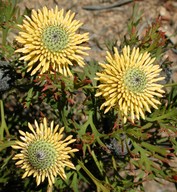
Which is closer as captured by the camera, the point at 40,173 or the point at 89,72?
the point at 40,173

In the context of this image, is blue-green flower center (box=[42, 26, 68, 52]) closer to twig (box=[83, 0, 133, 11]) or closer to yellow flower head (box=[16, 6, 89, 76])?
yellow flower head (box=[16, 6, 89, 76])

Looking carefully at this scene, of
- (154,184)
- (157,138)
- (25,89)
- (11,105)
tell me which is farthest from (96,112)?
(154,184)

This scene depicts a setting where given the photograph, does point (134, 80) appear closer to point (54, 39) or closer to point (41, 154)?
point (54, 39)

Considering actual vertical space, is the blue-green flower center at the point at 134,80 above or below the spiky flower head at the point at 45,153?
above

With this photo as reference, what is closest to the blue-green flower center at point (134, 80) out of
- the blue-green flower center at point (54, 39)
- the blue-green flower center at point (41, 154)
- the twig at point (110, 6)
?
the blue-green flower center at point (54, 39)

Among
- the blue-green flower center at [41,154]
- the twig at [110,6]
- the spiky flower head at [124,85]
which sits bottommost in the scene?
the blue-green flower center at [41,154]

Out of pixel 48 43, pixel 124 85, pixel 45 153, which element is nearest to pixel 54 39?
pixel 48 43

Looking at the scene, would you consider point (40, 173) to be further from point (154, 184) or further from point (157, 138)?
point (154, 184)

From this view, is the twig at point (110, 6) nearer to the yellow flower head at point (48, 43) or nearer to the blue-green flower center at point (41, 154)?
the yellow flower head at point (48, 43)
